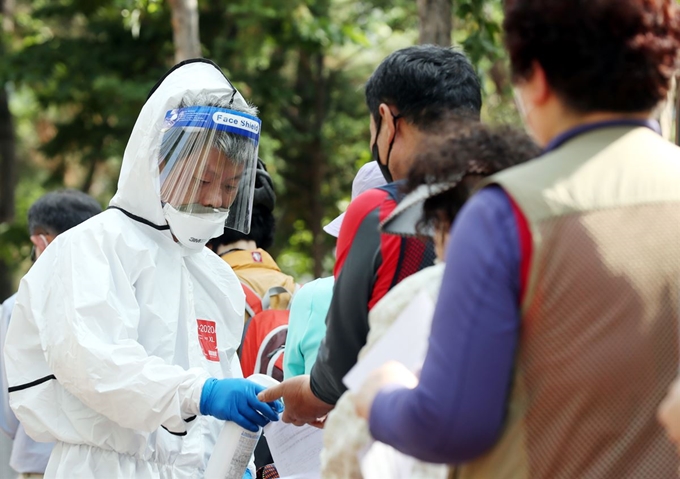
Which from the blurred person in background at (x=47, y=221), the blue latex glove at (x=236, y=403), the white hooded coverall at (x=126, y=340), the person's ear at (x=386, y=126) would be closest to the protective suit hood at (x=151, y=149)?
the white hooded coverall at (x=126, y=340)

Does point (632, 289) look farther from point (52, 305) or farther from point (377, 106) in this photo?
point (52, 305)

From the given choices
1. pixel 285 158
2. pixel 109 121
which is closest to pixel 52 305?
pixel 285 158

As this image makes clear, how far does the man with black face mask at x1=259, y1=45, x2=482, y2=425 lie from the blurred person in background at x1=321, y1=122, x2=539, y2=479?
24 cm

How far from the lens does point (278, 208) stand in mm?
13789

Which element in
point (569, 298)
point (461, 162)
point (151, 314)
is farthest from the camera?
point (151, 314)

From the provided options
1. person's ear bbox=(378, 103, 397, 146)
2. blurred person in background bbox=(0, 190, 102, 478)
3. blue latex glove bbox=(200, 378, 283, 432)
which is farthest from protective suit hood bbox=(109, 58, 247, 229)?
blurred person in background bbox=(0, 190, 102, 478)

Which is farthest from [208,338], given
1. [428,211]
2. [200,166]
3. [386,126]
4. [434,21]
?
[434,21]

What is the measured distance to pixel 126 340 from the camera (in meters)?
3.02

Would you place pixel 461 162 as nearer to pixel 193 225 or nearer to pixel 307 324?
pixel 193 225

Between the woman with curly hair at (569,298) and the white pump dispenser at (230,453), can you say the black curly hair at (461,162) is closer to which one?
the woman with curly hair at (569,298)

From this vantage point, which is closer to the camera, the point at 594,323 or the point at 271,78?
the point at 594,323

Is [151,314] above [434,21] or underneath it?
underneath

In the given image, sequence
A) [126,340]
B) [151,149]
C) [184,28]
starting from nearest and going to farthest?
[126,340] < [151,149] < [184,28]

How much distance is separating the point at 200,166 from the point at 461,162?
5.60ft
